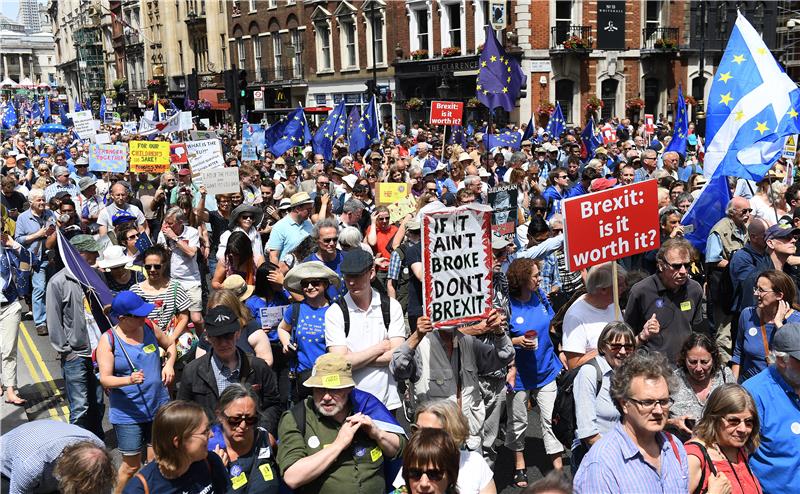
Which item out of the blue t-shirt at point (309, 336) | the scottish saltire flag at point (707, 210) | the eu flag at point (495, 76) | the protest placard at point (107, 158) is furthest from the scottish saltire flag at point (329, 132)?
the blue t-shirt at point (309, 336)

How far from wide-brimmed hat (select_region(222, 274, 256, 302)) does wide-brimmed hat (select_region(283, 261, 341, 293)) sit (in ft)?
2.19

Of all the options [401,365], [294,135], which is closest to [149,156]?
[294,135]

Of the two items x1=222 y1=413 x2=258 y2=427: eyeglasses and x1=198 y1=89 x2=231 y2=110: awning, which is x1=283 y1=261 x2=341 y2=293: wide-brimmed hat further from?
x1=198 y1=89 x2=231 y2=110: awning

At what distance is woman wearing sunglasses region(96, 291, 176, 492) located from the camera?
16.3 feet

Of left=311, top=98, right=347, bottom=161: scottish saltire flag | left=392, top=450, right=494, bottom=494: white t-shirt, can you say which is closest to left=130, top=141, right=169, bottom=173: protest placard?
left=311, top=98, right=347, bottom=161: scottish saltire flag

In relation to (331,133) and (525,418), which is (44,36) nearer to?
(331,133)

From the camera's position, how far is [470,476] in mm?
3684

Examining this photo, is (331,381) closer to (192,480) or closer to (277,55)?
(192,480)

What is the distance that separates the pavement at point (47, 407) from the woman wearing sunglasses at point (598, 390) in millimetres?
1497

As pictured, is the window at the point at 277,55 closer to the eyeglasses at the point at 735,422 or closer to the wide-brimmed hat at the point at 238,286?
the wide-brimmed hat at the point at 238,286

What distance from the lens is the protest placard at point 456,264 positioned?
459 centimetres

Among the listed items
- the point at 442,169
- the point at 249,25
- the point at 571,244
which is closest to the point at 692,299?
the point at 571,244

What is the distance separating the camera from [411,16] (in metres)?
35.5

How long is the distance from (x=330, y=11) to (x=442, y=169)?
29452 mm
